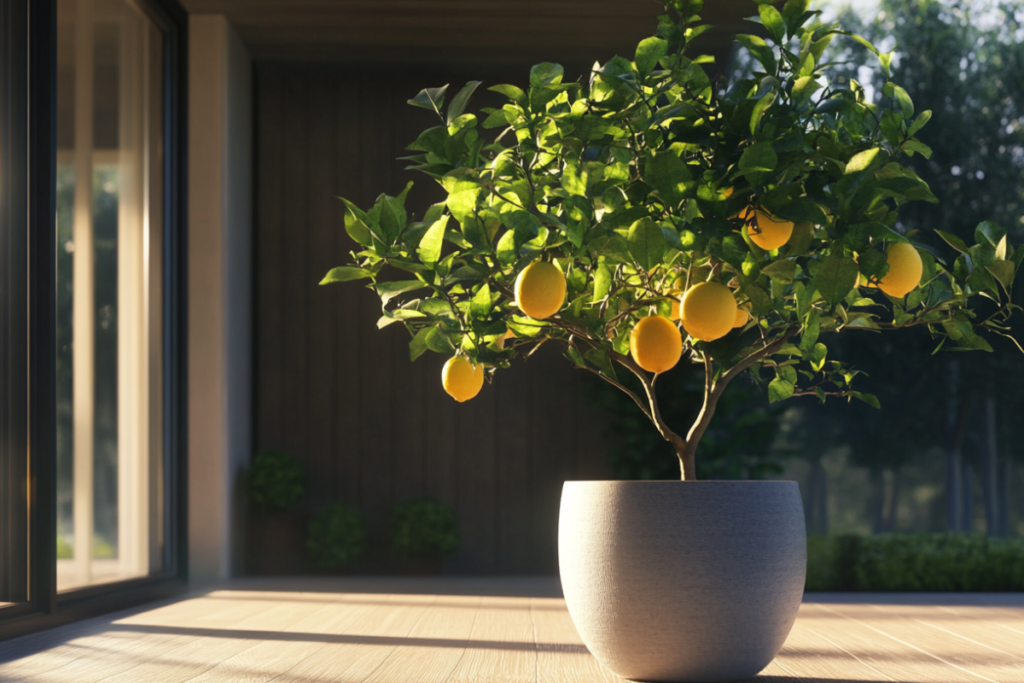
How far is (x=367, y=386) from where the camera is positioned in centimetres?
428

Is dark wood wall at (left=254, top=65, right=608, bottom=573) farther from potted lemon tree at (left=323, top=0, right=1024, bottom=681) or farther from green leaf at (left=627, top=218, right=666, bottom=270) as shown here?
green leaf at (left=627, top=218, right=666, bottom=270)

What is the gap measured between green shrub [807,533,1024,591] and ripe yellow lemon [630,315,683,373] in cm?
267

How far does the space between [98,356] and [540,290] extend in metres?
2.35

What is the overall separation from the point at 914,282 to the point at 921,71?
3.86 m

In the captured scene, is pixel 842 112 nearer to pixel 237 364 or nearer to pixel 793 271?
pixel 793 271

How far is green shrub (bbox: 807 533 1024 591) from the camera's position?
349 cm

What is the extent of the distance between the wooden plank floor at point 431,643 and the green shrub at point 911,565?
0.47 metres


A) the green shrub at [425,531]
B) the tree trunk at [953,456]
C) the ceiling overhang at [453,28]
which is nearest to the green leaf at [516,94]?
the ceiling overhang at [453,28]

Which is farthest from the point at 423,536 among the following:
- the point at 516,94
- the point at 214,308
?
the point at 516,94

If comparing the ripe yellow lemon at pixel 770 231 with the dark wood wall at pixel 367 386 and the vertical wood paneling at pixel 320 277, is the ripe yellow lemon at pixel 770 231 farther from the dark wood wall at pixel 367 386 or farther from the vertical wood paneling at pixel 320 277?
the vertical wood paneling at pixel 320 277

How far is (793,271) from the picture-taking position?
3.53 ft

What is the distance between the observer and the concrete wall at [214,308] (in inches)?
143

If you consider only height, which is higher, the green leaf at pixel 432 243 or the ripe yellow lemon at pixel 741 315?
the green leaf at pixel 432 243

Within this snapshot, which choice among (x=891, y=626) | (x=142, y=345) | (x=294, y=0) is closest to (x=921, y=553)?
(x=891, y=626)
